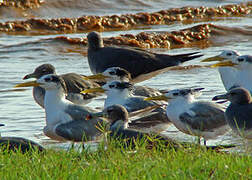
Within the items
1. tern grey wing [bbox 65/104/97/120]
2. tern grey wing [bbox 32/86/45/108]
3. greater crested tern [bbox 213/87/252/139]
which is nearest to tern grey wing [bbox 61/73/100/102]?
tern grey wing [bbox 32/86/45/108]

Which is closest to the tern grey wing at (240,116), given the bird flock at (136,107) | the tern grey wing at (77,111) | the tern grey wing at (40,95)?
the bird flock at (136,107)

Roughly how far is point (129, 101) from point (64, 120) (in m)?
1.00

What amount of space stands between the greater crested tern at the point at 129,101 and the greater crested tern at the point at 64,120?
561 mm

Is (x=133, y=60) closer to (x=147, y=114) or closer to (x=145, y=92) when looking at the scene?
(x=145, y=92)

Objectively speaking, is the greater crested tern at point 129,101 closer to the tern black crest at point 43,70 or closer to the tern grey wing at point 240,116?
the tern black crest at point 43,70

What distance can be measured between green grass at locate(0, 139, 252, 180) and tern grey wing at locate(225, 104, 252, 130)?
132cm

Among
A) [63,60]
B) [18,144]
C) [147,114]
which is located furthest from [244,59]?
[63,60]

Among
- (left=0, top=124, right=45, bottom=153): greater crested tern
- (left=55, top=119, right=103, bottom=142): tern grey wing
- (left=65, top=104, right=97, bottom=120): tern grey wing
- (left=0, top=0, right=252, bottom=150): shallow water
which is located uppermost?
(left=0, top=124, right=45, bottom=153): greater crested tern

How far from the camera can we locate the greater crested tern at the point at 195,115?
6996 millimetres

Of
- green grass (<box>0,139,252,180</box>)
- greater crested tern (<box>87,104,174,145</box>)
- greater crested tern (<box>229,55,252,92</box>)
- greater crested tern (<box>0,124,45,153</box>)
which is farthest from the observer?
greater crested tern (<box>229,55,252,92</box>)

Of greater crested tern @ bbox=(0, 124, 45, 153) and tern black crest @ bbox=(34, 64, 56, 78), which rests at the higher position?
tern black crest @ bbox=(34, 64, 56, 78)

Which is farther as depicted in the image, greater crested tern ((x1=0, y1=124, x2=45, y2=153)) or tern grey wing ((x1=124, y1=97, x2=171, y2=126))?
tern grey wing ((x1=124, y1=97, x2=171, y2=126))

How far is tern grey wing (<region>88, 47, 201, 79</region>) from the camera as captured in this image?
10.2m

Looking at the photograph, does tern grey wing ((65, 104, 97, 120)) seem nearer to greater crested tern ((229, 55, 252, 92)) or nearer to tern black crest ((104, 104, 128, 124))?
tern black crest ((104, 104, 128, 124))
